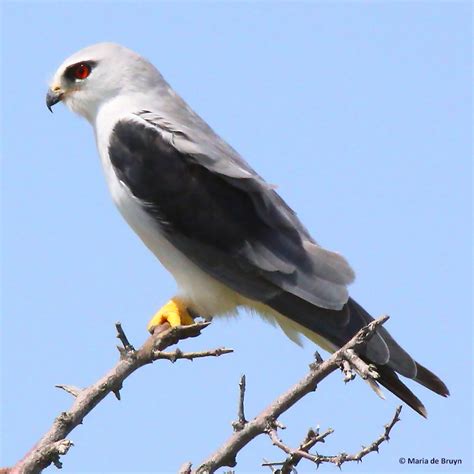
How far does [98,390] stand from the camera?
3727mm

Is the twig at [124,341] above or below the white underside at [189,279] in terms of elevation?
below

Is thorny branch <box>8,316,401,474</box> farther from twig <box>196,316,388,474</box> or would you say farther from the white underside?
the white underside

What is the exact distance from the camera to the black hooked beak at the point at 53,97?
220 inches

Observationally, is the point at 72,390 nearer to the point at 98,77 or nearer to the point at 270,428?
the point at 270,428

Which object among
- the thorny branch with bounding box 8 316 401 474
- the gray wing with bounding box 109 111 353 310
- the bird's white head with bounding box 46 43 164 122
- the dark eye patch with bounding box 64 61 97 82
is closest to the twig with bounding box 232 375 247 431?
the thorny branch with bounding box 8 316 401 474

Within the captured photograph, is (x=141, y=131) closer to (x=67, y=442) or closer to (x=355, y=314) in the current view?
(x=355, y=314)

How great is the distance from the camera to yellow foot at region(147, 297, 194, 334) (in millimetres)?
4756

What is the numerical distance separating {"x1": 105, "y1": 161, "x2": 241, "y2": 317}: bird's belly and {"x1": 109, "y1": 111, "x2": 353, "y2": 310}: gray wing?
4 centimetres

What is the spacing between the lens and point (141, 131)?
4965mm

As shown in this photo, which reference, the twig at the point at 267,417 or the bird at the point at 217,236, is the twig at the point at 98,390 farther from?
the bird at the point at 217,236

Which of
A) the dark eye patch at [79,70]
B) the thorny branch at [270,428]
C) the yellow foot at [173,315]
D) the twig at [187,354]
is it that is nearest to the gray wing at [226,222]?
the yellow foot at [173,315]

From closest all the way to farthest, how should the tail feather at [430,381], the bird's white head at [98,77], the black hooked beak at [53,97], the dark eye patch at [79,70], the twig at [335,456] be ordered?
the twig at [335,456]
the tail feather at [430,381]
the bird's white head at [98,77]
the dark eye patch at [79,70]
the black hooked beak at [53,97]

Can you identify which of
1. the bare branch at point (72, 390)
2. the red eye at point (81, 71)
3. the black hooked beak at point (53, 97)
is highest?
the red eye at point (81, 71)

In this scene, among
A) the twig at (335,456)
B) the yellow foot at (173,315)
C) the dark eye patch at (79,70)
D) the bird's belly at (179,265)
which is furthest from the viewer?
the dark eye patch at (79,70)
